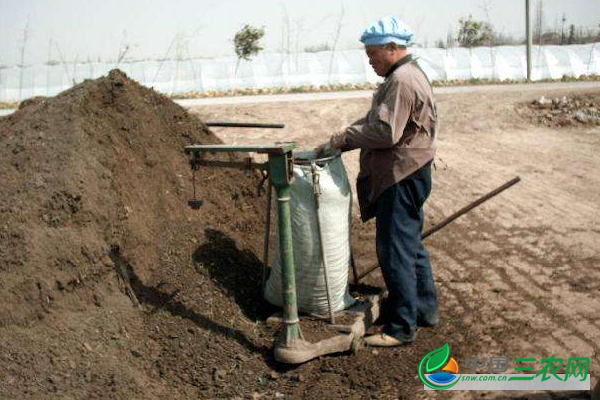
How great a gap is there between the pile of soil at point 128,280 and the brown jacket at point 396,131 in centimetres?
112

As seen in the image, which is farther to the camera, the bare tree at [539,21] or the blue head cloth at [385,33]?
the bare tree at [539,21]

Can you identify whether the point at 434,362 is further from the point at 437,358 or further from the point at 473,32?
the point at 473,32

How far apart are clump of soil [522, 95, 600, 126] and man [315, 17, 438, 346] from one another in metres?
7.39

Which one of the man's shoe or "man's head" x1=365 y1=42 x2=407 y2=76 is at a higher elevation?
"man's head" x1=365 y1=42 x2=407 y2=76

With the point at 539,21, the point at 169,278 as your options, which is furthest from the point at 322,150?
the point at 539,21

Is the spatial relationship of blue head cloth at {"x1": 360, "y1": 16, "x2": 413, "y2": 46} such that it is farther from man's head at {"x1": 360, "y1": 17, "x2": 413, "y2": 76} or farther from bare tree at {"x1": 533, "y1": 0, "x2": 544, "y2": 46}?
bare tree at {"x1": 533, "y1": 0, "x2": 544, "y2": 46}

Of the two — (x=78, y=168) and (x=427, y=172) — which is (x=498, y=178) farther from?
(x=78, y=168)

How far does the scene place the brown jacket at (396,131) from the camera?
12.6ft

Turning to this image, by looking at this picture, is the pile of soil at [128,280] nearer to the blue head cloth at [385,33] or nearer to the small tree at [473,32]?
the blue head cloth at [385,33]

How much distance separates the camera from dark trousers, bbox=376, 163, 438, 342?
13.3ft

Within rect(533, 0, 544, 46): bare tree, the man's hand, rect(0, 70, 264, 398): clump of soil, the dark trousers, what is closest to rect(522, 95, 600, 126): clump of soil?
rect(0, 70, 264, 398): clump of soil

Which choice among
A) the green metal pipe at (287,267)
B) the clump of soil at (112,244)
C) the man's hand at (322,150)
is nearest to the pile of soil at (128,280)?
the clump of soil at (112,244)

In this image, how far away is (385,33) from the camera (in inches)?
154

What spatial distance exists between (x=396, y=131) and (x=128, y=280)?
Result: 1863mm
